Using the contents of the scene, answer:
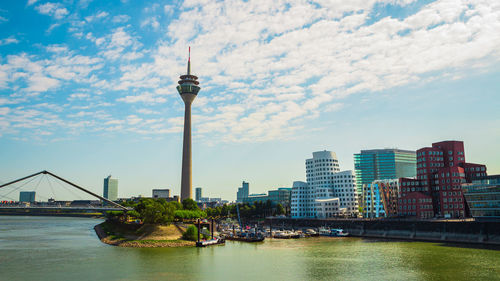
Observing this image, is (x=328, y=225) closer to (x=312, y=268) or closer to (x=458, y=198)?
(x=458, y=198)

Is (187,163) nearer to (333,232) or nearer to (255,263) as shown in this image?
(333,232)

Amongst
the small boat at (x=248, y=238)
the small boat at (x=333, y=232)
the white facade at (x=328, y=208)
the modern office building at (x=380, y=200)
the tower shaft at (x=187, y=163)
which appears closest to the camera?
the small boat at (x=248, y=238)

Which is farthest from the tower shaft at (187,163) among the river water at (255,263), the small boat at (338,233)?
the river water at (255,263)

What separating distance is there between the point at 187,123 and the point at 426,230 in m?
116

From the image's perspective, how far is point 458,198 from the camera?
341 ft

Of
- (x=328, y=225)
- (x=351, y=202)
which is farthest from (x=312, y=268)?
(x=351, y=202)

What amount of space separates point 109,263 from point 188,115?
123m

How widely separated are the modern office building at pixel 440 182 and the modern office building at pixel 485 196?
16.6m

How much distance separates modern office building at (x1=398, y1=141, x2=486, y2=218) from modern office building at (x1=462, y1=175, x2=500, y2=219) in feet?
54.4

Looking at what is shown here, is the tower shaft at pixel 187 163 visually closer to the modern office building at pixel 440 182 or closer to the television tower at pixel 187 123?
the television tower at pixel 187 123

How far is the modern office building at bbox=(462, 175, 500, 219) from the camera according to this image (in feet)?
272

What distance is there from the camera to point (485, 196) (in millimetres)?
84812

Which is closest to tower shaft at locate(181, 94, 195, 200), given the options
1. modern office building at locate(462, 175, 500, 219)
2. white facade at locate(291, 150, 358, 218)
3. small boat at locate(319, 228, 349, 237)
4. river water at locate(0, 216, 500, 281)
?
white facade at locate(291, 150, 358, 218)

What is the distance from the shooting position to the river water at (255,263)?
163 feet
